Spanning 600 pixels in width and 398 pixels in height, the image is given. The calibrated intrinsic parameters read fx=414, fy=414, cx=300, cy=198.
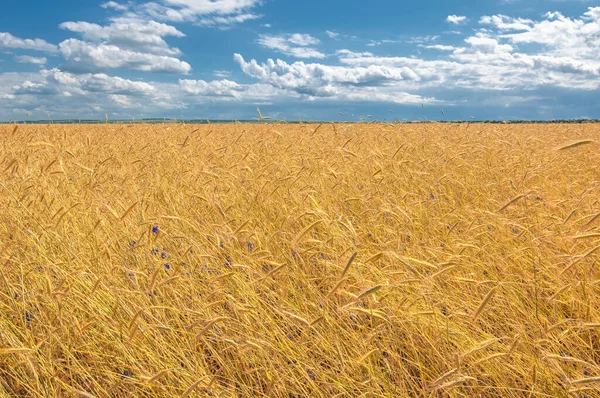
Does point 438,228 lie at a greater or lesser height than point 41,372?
greater

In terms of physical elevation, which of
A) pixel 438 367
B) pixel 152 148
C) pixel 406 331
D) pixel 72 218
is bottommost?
pixel 438 367

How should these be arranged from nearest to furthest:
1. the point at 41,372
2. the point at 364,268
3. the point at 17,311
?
the point at 41,372
the point at 17,311
the point at 364,268

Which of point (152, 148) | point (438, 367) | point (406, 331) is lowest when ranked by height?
point (438, 367)

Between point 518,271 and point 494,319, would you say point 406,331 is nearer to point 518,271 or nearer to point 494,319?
point 494,319

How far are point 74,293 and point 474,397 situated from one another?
77.0 inches

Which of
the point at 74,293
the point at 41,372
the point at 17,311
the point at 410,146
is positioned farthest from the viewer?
the point at 410,146

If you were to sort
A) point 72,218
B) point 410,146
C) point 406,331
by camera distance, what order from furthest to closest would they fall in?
point 410,146, point 72,218, point 406,331

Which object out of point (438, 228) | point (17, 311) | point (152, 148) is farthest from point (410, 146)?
point (17, 311)

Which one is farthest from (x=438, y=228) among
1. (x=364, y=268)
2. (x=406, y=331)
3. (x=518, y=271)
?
(x=406, y=331)

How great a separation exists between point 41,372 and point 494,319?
2.19 m

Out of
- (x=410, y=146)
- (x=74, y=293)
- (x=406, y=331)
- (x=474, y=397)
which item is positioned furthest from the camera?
(x=410, y=146)

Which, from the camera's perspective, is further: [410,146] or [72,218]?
[410,146]

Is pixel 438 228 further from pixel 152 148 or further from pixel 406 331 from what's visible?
pixel 152 148

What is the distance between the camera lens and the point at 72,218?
3135 millimetres
